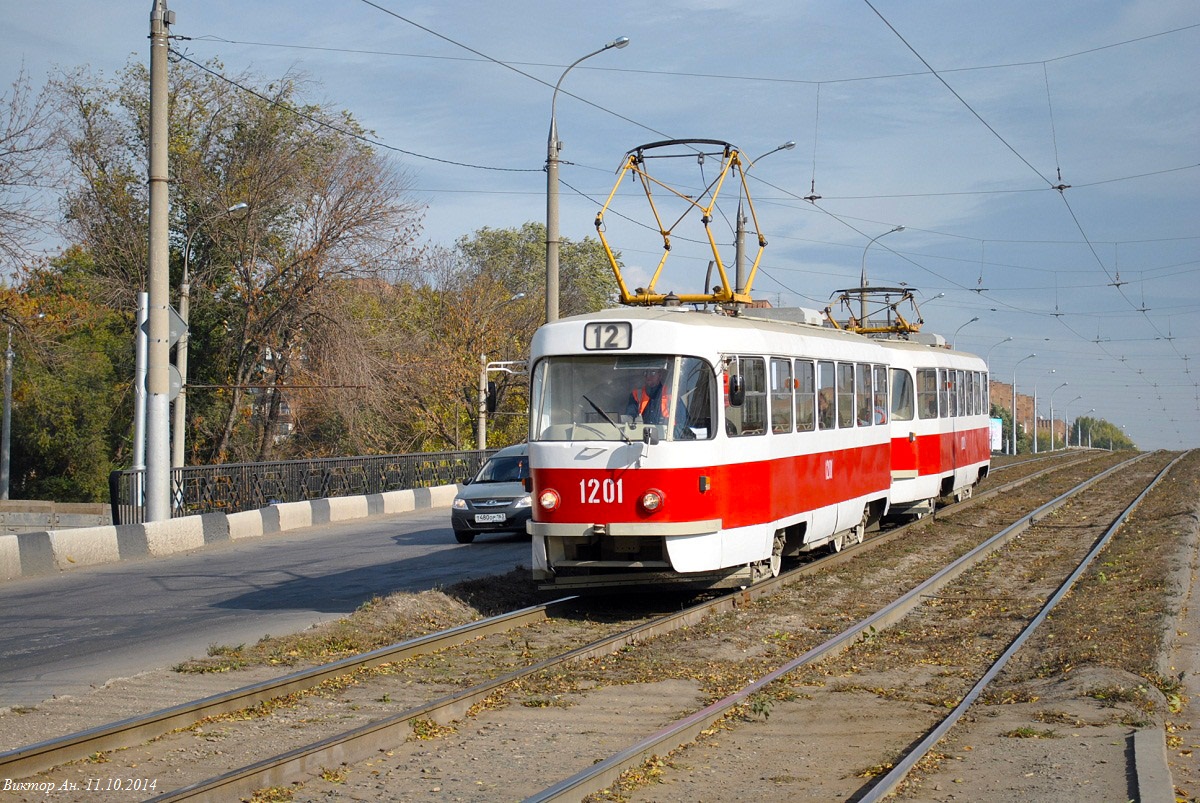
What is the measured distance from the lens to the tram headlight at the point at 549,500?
11.6m

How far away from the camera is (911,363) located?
21531 millimetres

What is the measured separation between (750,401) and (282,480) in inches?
661

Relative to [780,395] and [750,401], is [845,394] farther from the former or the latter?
[750,401]

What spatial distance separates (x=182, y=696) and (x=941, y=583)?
8.90 metres

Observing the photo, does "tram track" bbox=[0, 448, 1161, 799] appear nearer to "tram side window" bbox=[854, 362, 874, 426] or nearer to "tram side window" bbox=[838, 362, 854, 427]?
"tram side window" bbox=[838, 362, 854, 427]

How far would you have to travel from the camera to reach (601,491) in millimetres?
11484

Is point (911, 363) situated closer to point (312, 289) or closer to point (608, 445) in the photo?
point (608, 445)

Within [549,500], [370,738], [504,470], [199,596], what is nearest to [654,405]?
[549,500]

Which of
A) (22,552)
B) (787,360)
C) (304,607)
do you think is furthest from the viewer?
(22,552)

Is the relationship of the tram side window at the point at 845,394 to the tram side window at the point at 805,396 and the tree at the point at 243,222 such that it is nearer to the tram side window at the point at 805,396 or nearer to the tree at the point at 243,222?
the tram side window at the point at 805,396

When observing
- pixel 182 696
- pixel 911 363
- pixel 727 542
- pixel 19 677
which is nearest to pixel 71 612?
pixel 19 677

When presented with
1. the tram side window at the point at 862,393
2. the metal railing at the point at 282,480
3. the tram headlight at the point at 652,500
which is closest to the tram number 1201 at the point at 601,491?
the tram headlight at the point at 652,500

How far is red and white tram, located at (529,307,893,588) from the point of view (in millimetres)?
11461

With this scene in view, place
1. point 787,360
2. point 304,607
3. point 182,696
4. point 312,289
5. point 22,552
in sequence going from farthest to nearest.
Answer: point 312,289 → point 22,552 → point 787,360 → point 304,607 → point 182,696
